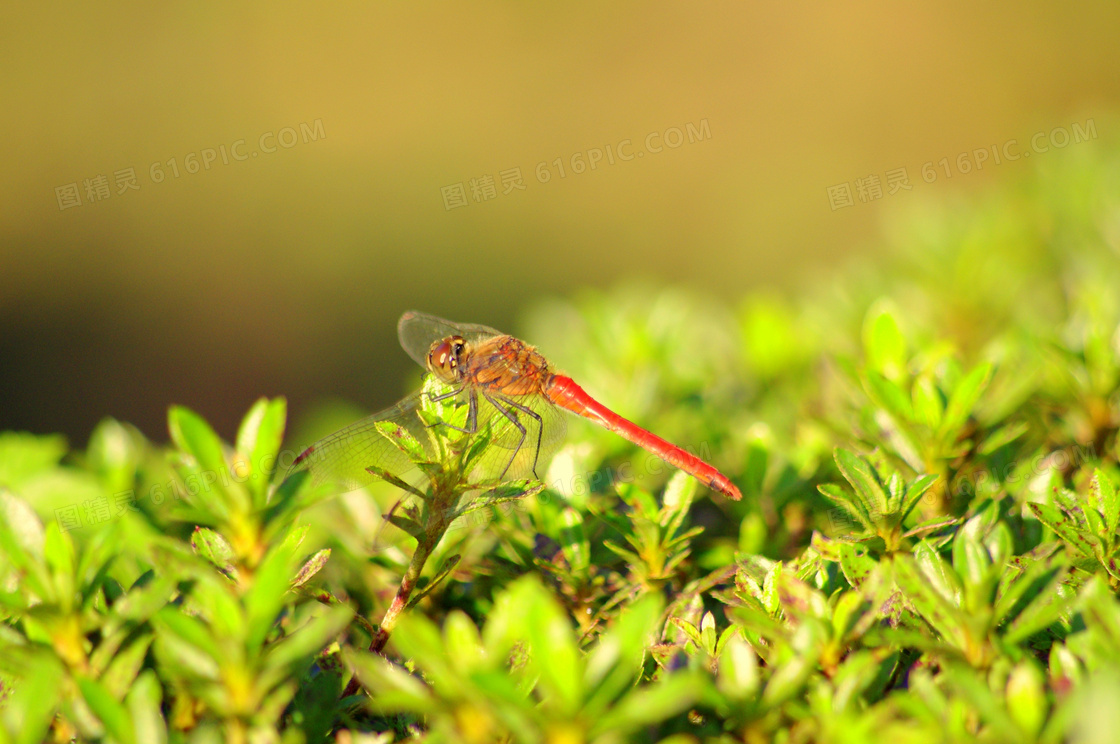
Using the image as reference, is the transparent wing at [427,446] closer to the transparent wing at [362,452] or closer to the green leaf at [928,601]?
the transparent wing at [362,452]

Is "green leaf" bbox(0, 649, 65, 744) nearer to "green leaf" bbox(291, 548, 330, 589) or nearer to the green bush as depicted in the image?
the green bush

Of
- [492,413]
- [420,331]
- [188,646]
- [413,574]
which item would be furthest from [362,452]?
[420,331]

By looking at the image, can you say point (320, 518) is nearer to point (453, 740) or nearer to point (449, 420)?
point (449, 420)

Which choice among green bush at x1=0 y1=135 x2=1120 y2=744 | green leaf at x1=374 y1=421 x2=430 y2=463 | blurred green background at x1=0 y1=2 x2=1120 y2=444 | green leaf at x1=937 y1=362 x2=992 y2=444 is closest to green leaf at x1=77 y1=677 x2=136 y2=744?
green bush at x1=0 y1=135 x2=1120 y2=744

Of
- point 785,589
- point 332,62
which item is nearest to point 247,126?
point 332,62

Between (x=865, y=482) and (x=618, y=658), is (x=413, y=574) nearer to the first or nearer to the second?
(x=618, y=658)
